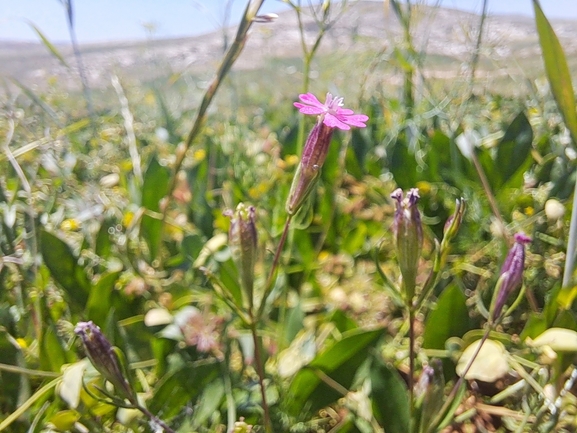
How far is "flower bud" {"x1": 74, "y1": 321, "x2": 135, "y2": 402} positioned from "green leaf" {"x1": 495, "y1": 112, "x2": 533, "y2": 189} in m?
0.82

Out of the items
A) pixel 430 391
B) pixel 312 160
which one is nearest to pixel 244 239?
pixel 312 160

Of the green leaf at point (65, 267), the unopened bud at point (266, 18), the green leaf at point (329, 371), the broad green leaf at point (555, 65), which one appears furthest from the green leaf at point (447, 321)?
the green leaf at point (65, 267)

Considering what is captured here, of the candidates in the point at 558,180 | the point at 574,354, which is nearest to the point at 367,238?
the point at 558,180

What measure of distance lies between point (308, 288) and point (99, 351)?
59 cm

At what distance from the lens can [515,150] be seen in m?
0.98

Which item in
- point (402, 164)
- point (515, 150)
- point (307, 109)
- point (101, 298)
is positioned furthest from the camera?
point (402, 164)

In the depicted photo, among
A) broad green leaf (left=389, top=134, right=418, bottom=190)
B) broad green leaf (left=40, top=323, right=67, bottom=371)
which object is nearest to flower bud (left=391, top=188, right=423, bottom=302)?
broad green leaf (left=40, top=323, right=67, bottom=371)

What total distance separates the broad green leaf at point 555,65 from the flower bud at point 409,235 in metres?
0.21

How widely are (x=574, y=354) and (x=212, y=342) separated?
0.47 m

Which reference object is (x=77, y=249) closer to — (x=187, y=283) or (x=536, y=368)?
(x=187, y=283)

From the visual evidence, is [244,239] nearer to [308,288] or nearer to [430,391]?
[430,391]

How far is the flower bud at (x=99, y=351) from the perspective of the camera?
0.43 metres

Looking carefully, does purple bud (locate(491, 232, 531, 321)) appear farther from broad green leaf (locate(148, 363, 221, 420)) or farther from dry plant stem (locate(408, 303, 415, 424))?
broad green leaf (locate(148, 363, 221, 420))

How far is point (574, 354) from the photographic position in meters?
0.54
